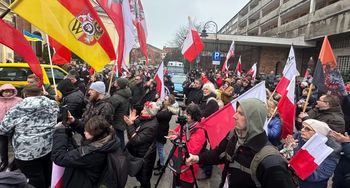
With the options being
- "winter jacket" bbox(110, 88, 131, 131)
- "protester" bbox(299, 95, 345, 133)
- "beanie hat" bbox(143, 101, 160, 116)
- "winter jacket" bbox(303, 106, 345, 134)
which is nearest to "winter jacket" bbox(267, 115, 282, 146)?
"protester" bbox(299, 95, 345, 133)

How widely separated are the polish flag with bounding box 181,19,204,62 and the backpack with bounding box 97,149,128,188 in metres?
6.60

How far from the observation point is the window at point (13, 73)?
10.4 m

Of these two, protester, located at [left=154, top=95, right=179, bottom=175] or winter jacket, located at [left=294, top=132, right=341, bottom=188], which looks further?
protester, located at [left=154, top=95, right=179, bottom=175]

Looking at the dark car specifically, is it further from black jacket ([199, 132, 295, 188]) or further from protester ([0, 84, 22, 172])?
black jacket ([199, 132, 295, 188])

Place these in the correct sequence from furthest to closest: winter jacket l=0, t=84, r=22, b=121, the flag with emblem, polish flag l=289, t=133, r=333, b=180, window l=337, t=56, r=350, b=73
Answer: window l=337, t=56, r=350, b=73, winter jacket l=0, t=84, r=22, b=121, the flag with emblem, polish flag l=289, t=133, r=333, b=180

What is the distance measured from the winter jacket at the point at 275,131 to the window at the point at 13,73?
8669 mm

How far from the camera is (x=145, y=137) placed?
15.1 feet

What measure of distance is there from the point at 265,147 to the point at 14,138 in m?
2.98

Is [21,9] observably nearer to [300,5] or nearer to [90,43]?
[90,43]

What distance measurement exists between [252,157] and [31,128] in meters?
2.66

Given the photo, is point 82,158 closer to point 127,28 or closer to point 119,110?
point 119,110

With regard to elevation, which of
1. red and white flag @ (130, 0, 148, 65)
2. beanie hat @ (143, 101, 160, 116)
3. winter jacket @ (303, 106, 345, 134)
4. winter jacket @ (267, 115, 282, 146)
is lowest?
winter jacket @ (267, 115, 282, 146)

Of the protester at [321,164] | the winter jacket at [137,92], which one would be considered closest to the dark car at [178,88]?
the winter jacket at [137,92]

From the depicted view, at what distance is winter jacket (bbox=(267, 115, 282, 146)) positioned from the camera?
182 inches
